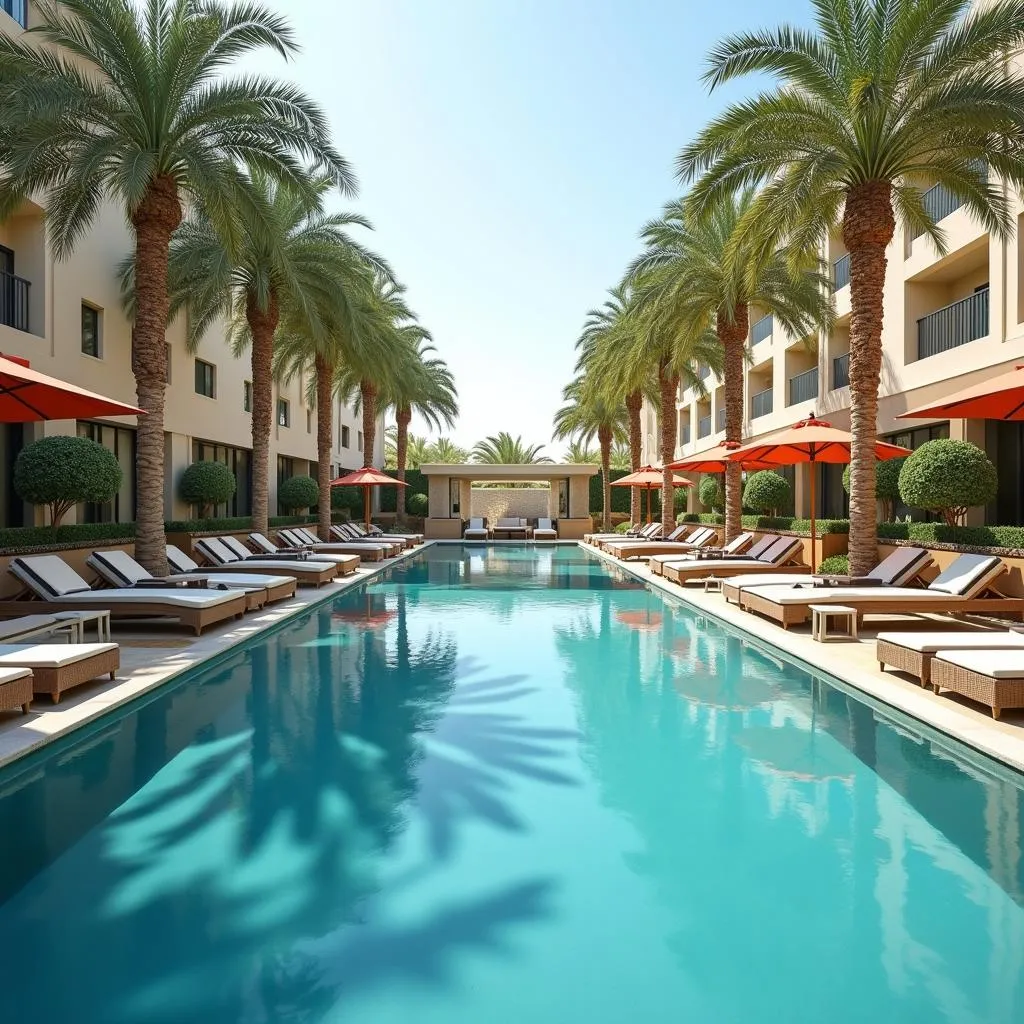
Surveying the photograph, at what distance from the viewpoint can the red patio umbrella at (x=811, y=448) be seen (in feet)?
43.2

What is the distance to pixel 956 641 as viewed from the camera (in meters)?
7.26

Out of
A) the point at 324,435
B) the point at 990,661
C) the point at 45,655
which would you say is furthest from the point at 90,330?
the point at 990,661

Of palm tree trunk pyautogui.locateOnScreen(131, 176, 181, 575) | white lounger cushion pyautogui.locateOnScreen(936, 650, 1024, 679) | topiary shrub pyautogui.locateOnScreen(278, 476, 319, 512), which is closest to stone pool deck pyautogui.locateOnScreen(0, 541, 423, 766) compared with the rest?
palm tree trunk pyautogui.locateOnScreen(131, 176, 181, 575)

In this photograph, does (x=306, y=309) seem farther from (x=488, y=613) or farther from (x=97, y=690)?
(x=97, y=690)

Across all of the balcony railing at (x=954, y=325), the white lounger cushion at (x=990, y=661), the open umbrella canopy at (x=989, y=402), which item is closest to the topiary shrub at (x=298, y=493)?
the balcony railing at (x=954, y=325)

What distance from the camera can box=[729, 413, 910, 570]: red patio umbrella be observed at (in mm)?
13164

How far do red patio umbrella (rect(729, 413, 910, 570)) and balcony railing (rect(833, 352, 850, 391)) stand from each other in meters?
7.91

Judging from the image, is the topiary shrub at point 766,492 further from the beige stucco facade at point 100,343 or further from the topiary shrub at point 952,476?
the beige stucco facade at point 100,343

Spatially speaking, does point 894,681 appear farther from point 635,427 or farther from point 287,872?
point 635,427

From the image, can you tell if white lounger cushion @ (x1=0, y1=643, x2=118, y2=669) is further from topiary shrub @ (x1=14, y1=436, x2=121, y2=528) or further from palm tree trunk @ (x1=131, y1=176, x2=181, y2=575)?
topiary shrub @ (x1=14, y1=436, x2=121, y2=528)

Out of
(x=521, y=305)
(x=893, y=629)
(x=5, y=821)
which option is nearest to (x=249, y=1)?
(x=5, y=821)

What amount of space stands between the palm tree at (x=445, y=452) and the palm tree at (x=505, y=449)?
6.81 metres

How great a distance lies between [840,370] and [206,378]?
19.1m

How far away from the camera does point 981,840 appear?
4359 mm
